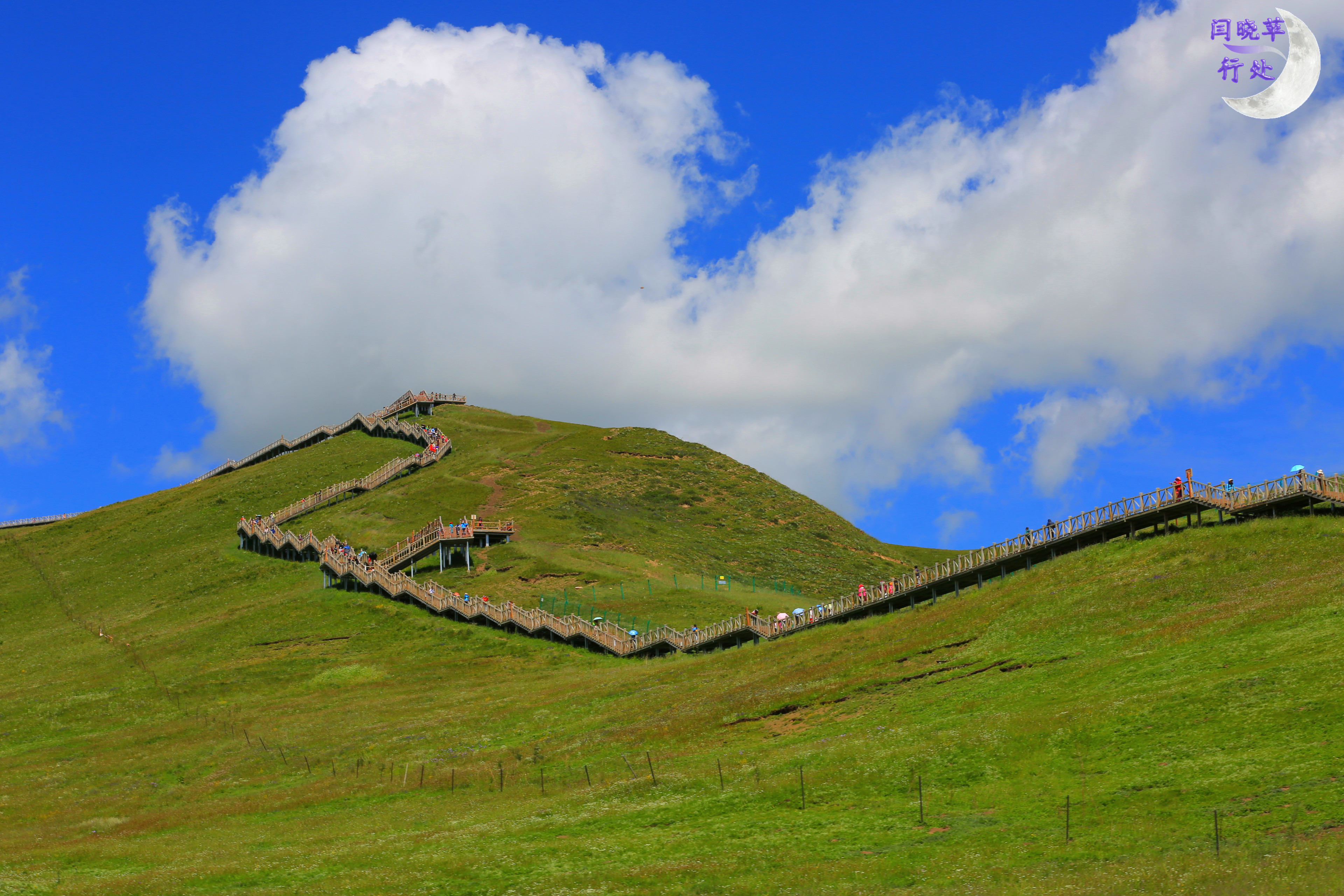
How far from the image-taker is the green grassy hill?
26.6 m

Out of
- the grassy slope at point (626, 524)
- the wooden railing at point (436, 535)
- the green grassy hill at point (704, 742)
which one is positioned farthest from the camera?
the wooden railing at point (436, 535)

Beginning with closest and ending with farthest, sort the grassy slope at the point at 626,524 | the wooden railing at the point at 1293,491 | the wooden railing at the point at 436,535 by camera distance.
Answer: the wooden railing at the point at 1293,491 → the grassy slope at the point at 626,524 → the wooden railing at the point at 436,535

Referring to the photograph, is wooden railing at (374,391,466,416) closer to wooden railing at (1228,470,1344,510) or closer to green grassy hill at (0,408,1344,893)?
green grassy hill at (0,408,1344,893)

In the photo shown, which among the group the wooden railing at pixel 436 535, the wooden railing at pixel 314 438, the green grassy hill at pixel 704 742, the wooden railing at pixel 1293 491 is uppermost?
the wooden railing at pixel 314 438

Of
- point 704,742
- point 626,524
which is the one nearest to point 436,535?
point 626,524

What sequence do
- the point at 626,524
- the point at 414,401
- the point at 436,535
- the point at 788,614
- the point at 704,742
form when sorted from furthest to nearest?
the point at 414,401, the point at 626,524, the point at 436,535, the point at 788,614, the point at 704,742

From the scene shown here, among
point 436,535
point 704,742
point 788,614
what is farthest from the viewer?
point 436,535

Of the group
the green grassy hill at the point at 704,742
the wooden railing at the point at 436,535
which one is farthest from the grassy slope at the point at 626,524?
the wooden railing at the point at 436,535

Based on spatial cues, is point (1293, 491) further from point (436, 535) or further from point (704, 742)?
point (436, 535)

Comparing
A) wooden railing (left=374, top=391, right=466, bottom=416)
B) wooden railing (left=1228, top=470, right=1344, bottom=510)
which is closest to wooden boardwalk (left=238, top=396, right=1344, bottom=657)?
wooden railing (left=1228, top=470, right=1344, bottom=510)

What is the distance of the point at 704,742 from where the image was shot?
43.8 m

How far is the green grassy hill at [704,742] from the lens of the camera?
87.4ft

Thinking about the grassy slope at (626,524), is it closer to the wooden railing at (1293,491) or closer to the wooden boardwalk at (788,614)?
the wooden boardwalk at (788,614)

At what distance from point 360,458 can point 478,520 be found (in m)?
41.8
